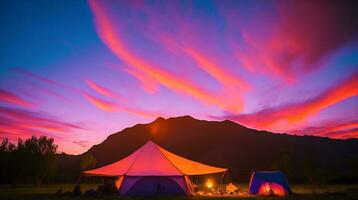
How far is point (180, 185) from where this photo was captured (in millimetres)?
21312

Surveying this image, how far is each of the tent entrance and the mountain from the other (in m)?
61.3

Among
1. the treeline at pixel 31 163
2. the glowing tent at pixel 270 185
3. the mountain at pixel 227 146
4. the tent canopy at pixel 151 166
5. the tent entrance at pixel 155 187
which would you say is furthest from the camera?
the mountain at pixel 227 146

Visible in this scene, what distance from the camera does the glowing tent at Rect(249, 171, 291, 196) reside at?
22.5m

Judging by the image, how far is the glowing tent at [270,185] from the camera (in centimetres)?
2252

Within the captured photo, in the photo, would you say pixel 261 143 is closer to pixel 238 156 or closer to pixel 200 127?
pixel 238 156

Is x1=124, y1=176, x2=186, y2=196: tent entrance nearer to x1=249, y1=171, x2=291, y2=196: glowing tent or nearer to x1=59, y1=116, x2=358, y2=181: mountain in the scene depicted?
x1=249, y1=171, x2=291, y2=196: glowing tent

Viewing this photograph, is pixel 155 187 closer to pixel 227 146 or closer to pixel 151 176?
pixel 151 176

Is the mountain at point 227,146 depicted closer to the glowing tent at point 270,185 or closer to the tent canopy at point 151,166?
the glowing tent at point 270,185

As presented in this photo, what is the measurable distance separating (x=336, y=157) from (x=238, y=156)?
105ft

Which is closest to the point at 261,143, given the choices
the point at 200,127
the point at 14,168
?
the point at 200,127

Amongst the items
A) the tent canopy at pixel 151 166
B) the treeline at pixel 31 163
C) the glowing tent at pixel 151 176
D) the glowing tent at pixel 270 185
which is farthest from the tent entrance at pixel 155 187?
the treeline at pixel 31 163

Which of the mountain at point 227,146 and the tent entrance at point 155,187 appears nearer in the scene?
the tent entrance at point 155,187

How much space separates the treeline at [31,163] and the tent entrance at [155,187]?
99.3 feet

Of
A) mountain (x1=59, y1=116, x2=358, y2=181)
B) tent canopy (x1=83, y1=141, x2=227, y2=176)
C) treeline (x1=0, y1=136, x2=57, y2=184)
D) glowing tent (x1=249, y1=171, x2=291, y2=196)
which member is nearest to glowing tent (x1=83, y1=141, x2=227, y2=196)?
tent canopy (x1=83, y1=141, x2=227, y2=176)
